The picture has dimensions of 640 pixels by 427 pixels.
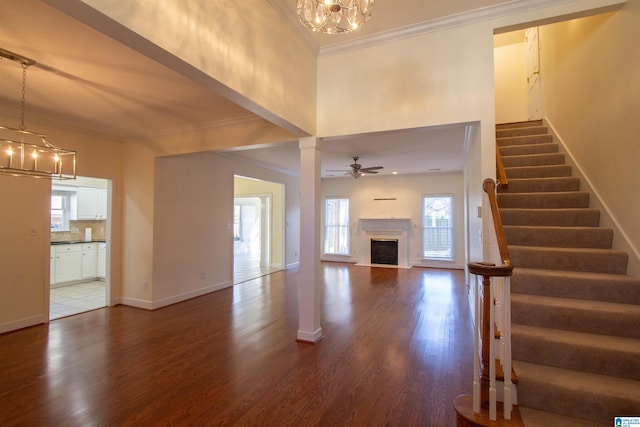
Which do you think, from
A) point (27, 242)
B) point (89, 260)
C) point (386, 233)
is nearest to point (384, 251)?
point (386, 233)

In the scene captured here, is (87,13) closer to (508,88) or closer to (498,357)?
(498,357)

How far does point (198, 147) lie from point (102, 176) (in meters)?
1.79

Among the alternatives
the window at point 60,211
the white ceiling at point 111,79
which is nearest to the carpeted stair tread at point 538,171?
the white ceiling at point 111,79

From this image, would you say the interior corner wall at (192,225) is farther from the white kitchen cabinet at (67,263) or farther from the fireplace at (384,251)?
the fireplace at (384,251)

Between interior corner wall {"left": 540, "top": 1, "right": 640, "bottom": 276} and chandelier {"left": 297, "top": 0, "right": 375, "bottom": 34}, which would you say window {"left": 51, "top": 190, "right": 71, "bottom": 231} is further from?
interior corner wall {"left": 540, "top": 1, "right": 640, "bottom": 276}

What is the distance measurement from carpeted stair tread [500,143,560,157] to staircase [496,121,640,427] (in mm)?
595

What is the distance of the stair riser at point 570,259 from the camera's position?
2.59 metres

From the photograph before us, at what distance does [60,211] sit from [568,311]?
870 cm

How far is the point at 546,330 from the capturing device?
2.27 m

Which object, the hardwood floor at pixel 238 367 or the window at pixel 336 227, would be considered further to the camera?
the window at pixel 336 227

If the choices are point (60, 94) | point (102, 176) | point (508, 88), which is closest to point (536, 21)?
point (508, 88)

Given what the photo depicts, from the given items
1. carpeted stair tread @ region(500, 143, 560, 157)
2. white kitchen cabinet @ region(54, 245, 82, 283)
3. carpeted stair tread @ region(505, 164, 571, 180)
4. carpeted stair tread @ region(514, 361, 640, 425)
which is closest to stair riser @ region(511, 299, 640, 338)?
carpeted stair tread @ region(514, 361, 640, 425)

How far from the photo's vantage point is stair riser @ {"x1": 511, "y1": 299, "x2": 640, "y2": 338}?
214cm

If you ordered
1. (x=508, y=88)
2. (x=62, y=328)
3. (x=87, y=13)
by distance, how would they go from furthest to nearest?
1. (x=508, y=88)
2. (x=62, y=328)
3. (x=87, y=13)
